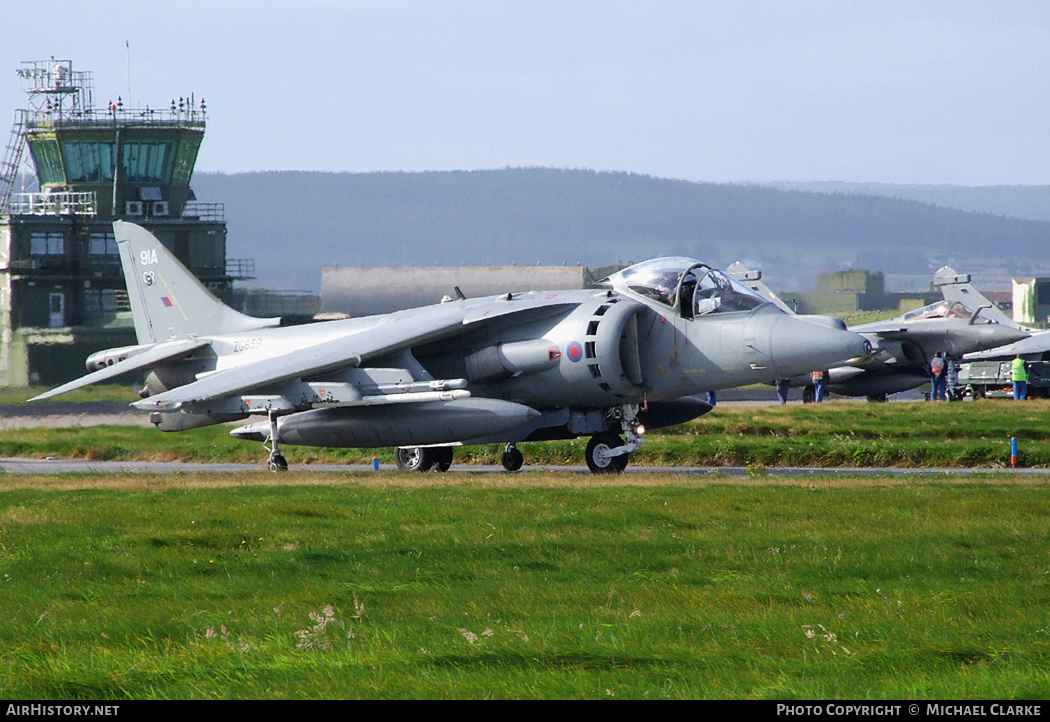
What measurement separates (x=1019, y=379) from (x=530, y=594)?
3191cm

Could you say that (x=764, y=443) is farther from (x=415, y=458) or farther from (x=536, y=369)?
(x=415, y=458)

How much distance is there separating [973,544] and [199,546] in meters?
6.88

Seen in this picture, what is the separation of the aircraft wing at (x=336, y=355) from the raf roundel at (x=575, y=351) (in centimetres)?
83

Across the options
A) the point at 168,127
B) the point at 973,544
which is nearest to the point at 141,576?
the point at 973,544

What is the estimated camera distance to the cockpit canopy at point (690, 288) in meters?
17.8

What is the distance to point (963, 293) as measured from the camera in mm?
38312

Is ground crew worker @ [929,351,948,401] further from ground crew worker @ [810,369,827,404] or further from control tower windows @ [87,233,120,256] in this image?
control tower windows @ [87,233,120,256]

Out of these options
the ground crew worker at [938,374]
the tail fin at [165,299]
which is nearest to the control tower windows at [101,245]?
the tail fin at [165,299]

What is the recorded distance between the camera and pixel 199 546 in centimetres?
1056

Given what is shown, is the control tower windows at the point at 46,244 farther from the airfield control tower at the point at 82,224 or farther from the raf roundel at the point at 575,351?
the raf roundel at the point at 575,351

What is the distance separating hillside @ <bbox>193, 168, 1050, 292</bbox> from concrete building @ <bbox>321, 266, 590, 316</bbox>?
8478 cm

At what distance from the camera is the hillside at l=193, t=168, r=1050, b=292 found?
168500 mm

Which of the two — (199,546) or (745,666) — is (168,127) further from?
(745,666)

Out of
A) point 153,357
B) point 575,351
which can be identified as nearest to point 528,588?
point 575,351
